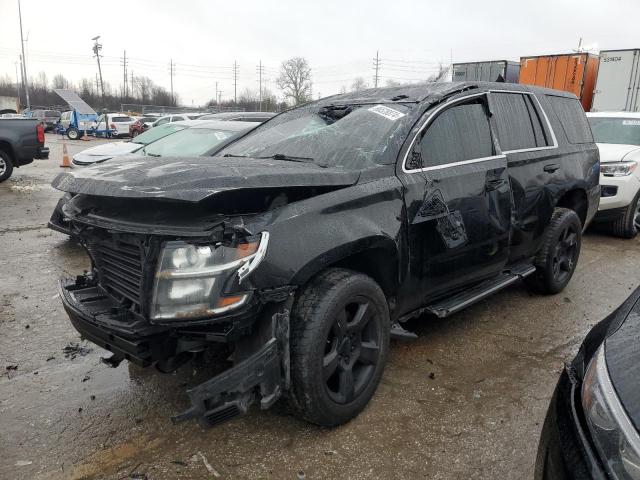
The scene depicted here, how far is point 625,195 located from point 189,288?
6.76 m

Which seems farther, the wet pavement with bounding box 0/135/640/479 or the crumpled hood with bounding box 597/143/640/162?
the crumpled hood with bounding box 597/143/640/162

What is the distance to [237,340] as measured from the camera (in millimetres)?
2398

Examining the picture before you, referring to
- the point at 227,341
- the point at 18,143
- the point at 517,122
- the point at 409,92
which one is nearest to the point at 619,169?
the point at 517,122

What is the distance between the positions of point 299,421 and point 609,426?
167 centimetres

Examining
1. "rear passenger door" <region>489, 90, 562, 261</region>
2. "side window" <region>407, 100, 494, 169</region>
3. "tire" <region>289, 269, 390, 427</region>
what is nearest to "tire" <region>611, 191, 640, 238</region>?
"rear passenger door" <region>489, 90, 562, 261</region>

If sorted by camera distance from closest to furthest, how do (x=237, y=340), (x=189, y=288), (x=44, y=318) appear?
1. (x=189, y=288)
2. (x=237, y=340)
3. (x=44, y=318)

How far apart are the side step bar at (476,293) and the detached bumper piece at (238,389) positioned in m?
1.37

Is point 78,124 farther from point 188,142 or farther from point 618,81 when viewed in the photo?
point 618,81

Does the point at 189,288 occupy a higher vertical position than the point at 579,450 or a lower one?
higher

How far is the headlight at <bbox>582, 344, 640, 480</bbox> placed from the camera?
4.67ft

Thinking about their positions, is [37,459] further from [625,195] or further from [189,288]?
[625,195]

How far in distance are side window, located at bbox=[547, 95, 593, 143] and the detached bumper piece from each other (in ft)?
12.3

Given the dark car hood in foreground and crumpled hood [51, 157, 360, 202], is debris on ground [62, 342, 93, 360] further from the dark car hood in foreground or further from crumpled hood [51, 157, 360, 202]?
the dark car hood in foreground

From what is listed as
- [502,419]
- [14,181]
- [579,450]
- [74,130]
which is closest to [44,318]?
[502,419]
